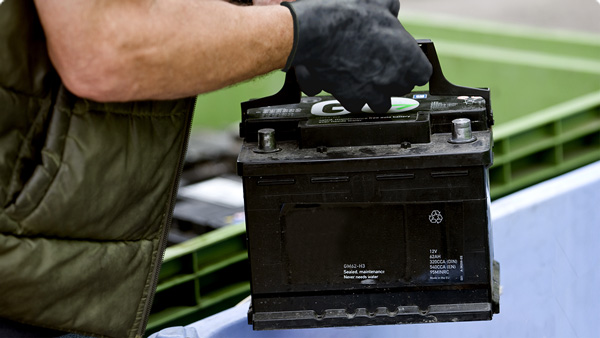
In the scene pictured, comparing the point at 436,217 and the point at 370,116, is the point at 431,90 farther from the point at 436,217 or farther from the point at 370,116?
the point at 436,217

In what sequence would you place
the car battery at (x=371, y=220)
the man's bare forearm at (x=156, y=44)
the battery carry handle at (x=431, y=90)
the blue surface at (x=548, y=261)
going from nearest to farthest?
the man's bare forearm at (x=156, y=44) → the car battery at (x=371, y=220) → the battery carry handle at (x=431, y=90) → the blue surface at (x=548, y=261)

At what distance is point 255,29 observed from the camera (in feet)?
4.45

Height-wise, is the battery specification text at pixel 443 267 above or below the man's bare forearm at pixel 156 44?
below

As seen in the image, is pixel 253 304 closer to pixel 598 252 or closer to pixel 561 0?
pixel 598 252

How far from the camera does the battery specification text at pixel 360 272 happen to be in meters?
1.59

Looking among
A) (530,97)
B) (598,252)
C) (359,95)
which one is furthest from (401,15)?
(359,95)

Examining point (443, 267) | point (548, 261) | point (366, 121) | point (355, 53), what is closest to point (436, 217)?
point (443, 267)

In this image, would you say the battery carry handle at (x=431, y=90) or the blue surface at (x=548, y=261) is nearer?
the battery carry handle at (x=431, y=90)

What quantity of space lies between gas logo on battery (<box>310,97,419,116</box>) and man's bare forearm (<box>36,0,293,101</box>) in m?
0.31

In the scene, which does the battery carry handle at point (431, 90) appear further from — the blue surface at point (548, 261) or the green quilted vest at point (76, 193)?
the blue surface at point (548, 261)

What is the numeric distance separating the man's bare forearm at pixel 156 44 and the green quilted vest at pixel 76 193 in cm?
6

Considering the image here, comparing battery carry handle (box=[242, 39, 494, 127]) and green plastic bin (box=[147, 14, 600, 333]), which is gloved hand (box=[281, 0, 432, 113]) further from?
green plastic bin (box=[147, 14, 600, 333])

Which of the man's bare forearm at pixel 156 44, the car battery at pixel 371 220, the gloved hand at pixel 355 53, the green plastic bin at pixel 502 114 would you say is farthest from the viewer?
the green plastic bin at pixel 502 114

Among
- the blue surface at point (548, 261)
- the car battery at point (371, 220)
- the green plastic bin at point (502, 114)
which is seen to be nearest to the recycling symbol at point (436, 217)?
the car battery at point (371, 220)
